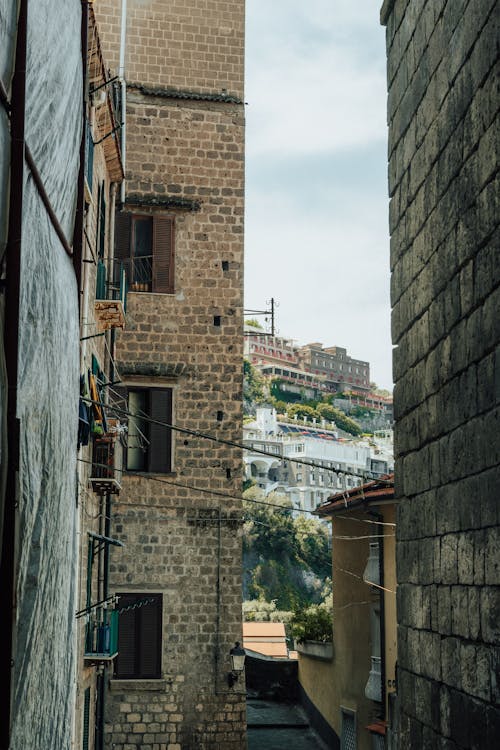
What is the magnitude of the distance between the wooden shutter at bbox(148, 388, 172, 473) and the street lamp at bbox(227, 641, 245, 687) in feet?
10.1

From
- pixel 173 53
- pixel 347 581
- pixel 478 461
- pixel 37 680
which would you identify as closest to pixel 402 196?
pixel 478 461

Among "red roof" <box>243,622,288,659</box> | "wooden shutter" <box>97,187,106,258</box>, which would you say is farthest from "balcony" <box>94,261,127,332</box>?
"red roof" <box>243,622,288,659</box>

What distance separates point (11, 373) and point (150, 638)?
11916 millimetres

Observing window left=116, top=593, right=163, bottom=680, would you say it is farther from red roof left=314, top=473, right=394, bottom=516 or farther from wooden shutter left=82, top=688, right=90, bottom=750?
red roof left=314, top=473, right=394, bottom=516

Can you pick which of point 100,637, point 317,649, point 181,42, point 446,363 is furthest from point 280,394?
point 446,363

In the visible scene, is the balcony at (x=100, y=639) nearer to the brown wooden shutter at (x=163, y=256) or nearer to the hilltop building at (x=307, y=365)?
the brown wooden shutter at (x=163, y=256)

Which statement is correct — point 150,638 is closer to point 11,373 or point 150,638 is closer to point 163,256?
point 163,256

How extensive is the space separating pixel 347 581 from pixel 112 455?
27.5 feet

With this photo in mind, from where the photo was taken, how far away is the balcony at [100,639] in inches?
560

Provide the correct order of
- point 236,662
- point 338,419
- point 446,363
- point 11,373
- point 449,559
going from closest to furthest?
point 11,373, point 449,559, point 446,363, point 236,662, point 338,419

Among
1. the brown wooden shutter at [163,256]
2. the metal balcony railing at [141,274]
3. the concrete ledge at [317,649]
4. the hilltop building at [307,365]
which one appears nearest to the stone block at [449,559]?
the brown wooden shutter at [163,256]

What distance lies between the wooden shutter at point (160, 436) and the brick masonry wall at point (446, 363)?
9.65 meters

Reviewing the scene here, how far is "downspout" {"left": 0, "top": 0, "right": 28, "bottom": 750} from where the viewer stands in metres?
6.00

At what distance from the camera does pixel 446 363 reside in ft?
24.3
